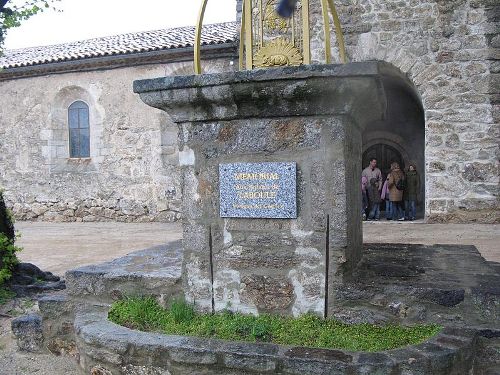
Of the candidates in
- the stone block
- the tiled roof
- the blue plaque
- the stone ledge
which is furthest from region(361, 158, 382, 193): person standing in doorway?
the stone ledge

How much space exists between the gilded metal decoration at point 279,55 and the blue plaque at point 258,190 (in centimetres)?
64

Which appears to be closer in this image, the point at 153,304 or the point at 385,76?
the point at 153,304

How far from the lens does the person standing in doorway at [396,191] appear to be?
12125 mm

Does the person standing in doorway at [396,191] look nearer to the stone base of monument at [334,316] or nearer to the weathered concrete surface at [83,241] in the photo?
the weathered concrete surface at [83,241]

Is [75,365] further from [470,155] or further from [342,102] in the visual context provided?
[470,155]

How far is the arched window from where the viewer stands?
48.7 feet

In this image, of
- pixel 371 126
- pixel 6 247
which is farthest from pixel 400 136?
pixel 6 247

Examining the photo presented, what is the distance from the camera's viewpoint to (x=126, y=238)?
399 inches

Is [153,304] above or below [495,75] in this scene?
below

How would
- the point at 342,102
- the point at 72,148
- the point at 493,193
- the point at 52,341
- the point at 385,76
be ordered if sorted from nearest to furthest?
1. the point at 342,102
2. the point at 52,341
3. the point at 493,193
4. the point at 385,76
5. the point at 72,148

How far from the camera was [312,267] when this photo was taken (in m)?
3.11

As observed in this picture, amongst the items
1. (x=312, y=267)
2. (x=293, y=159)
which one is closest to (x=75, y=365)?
(x=312, y=267)

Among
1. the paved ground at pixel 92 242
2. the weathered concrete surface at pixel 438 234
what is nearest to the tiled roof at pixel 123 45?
the paved ground at pixel 92 242

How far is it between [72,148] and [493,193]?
37.3 ft
